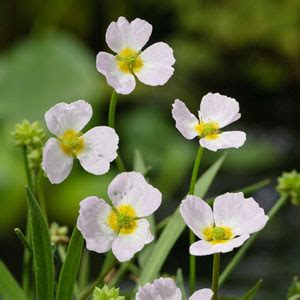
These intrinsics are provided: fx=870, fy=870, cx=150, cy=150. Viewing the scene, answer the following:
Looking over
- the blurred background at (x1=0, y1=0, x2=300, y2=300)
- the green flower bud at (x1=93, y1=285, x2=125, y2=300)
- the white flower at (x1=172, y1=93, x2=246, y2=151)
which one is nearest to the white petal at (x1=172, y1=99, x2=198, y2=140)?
the white flower at (x1=172, y1=93, x2=246, y2=151)

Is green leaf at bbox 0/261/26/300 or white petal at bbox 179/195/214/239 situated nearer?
white petal at bbox 179/195/214/239

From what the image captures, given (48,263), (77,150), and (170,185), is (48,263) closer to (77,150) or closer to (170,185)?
(77,150)

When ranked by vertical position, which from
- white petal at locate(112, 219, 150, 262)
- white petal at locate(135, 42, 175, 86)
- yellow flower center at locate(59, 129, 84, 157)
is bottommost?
white petal at locate(112, 219, 150, 262)

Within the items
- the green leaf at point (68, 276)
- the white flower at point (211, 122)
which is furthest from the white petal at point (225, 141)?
the green leaf at point (68, 276)

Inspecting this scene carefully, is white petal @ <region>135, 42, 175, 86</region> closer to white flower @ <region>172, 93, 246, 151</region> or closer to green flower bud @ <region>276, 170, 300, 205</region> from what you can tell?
white flower @ <region>172, 93, 246, 151</region>

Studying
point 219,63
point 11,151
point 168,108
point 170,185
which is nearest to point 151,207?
point 11,151

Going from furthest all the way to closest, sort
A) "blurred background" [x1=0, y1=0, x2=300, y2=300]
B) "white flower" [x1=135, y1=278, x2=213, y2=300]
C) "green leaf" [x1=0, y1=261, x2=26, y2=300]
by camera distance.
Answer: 1. "blurred background" [x1=0, y1=0, x2=300, y2=300]
2. "green leaf" [x1=0, y1=261, x2=26, y2=300]
3. "white flower" [x1=135, y1=278, x2=213, y2=300]

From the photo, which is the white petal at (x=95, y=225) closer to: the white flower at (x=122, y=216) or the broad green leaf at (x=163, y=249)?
the white flower at (x=122, y=216)
